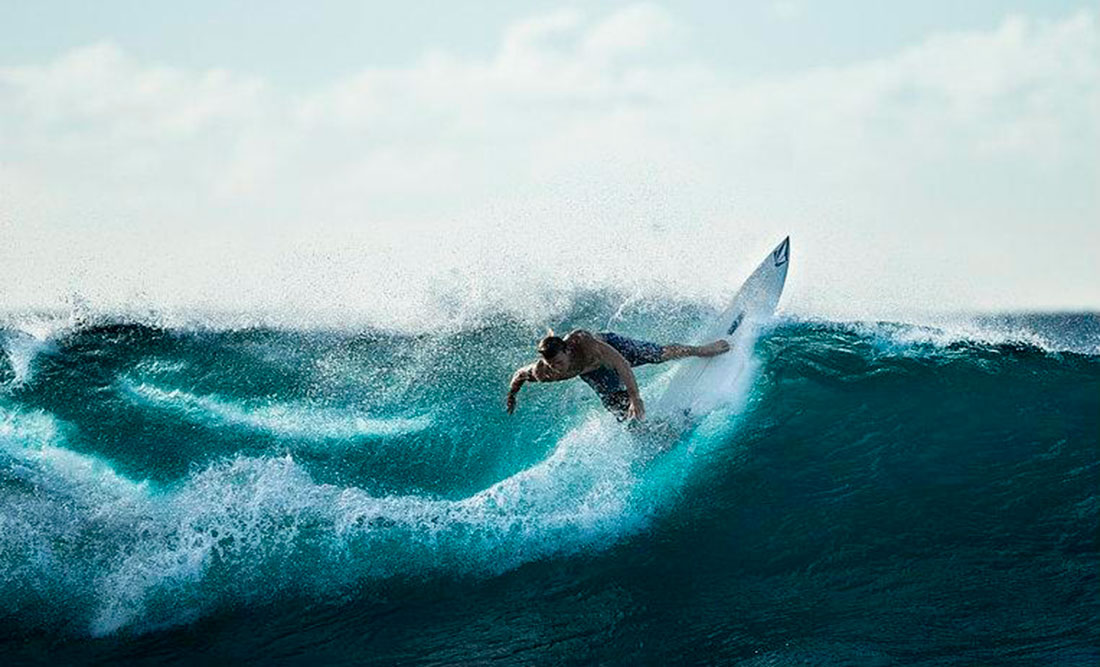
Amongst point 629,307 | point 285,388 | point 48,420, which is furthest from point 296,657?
point 629,307

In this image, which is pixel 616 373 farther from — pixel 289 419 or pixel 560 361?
pixel 289 419

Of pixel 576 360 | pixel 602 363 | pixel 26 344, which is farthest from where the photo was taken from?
pixel 26 344

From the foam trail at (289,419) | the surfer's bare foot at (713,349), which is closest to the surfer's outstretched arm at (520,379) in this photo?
the foam trail at (289,419)

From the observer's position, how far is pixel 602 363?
646 centimetres

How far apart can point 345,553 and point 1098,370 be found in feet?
23.1

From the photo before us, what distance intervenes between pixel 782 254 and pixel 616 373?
2.63 meters

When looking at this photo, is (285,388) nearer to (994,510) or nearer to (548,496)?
(548,496)

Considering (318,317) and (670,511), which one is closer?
(670,511)

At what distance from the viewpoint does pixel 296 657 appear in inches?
218

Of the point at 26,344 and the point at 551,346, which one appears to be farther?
the point at 26,344

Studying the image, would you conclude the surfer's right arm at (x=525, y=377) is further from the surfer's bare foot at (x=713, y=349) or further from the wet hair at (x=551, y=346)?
the surfer's bare foot at (x=713, y=349)

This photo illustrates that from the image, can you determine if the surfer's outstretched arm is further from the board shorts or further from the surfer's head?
the board shorts

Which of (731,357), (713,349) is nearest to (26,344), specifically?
(713,349)

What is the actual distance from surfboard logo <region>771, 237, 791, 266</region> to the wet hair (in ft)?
10.2
